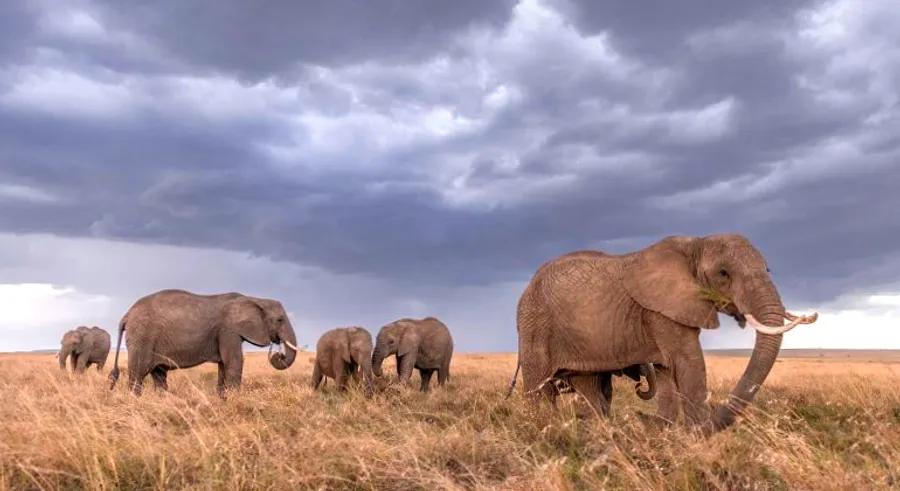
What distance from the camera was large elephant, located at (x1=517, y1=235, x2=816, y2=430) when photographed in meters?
7.96

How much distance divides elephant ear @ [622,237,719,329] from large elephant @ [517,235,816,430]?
11 millimetres

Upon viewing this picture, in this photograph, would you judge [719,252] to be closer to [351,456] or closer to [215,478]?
[351,456]

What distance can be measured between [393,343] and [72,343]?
50.8ft

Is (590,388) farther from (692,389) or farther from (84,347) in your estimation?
(84,347)

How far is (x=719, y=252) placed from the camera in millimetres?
8469

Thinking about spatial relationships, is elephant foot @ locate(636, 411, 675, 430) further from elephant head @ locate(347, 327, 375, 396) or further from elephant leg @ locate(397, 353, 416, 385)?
elephant leg @ locate(397, 353, 416, 385)

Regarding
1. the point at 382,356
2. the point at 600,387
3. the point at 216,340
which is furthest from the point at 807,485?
the point at 382,356

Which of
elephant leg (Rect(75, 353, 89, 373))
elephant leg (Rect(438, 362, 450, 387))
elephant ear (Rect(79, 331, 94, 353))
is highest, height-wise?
elephant ear (Rect(79, 331, 94, 353))

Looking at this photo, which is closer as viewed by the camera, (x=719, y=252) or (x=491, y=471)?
(x=491, y=471)

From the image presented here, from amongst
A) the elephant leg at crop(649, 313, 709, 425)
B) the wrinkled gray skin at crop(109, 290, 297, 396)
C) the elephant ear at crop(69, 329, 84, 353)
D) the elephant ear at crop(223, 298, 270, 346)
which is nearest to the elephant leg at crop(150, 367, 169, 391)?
the wrinkled gray skin at crop(109, 290, 297, 396)

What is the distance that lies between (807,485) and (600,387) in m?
4.80

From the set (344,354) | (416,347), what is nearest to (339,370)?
(344,354)

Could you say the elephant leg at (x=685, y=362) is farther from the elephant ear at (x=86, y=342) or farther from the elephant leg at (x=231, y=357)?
the elephant ear at (x=86, y=342)

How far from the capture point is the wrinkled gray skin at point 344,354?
19812mm
